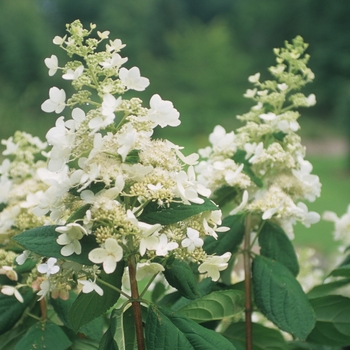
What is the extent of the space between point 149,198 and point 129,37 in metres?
25.8

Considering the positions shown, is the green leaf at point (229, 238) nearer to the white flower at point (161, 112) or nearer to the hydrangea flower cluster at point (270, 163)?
the hydrangea flower cluster at point (270, 163)

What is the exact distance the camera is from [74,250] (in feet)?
2.84

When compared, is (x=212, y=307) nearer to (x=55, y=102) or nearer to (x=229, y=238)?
(x=229, y=238)

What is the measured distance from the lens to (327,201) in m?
9.88

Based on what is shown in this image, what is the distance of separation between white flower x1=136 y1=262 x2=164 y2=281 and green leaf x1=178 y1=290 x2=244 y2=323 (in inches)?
7.9

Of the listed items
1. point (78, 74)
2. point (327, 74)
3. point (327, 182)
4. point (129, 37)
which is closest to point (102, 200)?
point (78, 74)

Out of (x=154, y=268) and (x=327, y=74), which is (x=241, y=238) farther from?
(x=327, y=74)

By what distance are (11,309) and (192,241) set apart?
1.58ft

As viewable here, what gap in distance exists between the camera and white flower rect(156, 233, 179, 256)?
84cm

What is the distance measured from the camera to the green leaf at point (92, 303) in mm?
954

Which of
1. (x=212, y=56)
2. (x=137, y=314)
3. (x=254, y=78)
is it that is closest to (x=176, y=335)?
(x=137, y=314)

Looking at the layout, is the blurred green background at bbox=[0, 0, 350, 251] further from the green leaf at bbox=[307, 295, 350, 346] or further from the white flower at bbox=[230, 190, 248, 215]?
the white flower at bbox=[230, 190, 248, 215]

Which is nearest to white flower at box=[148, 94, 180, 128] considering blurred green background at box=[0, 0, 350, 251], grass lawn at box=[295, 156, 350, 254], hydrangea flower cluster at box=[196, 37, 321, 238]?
hydrangea flower cluster at box=[196, 37, 321, 238]

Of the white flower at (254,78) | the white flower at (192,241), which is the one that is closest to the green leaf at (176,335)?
the white flower at (192,241)
